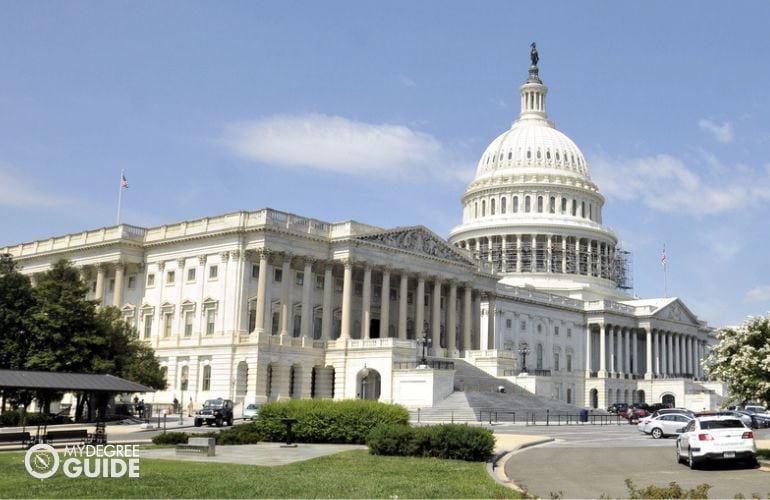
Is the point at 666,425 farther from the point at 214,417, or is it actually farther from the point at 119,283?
the point at 119,283

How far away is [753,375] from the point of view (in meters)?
34.5

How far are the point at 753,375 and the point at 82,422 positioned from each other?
42.6 metres

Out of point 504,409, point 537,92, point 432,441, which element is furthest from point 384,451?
point 537,92

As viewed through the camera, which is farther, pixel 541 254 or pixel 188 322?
pixel 541 254

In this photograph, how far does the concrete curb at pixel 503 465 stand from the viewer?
25745 millimetres

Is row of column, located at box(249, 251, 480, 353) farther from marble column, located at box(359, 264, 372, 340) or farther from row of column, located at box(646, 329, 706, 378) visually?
row of column, located at box(646, 329, 706, 378)

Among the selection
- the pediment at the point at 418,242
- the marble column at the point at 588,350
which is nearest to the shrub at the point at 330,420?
the pediment at the point at 418,242

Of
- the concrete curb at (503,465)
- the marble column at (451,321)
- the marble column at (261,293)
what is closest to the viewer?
the concrete curb at (503,465)

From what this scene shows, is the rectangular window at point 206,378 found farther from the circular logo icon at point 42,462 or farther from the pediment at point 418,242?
the circular logo icon at point 42,462

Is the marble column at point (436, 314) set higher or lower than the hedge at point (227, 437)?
higher

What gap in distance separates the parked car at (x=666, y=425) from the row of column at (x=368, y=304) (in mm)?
37063

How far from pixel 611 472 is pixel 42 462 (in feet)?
57.9

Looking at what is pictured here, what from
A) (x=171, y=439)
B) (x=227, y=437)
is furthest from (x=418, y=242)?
(x=171, y=439)

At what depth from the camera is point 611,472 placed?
29672 mm
